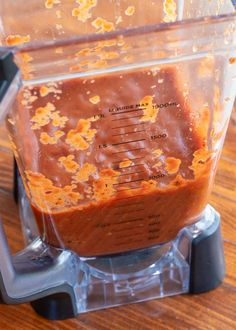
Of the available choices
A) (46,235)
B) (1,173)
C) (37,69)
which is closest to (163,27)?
(37,69)

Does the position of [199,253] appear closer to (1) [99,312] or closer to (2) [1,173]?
(1) [99,312]

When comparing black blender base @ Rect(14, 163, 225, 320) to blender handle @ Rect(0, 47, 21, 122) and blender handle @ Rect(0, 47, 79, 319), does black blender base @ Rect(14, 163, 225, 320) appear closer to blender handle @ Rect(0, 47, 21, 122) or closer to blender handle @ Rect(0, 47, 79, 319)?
blender handle @ Rect(0, 47, 79, 319)

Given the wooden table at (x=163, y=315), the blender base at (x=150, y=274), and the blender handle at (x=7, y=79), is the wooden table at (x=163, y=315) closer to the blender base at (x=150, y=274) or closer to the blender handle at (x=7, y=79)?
the blender base at (x=150, y=274)

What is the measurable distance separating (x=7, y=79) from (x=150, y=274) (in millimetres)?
311

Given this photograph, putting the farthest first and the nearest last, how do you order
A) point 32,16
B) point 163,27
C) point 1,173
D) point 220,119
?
point 1,173
point 32,16
point 220,119
point 163,27

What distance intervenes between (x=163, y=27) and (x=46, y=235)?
257 mm

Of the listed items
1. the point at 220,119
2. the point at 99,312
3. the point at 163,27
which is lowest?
the point at 99,312

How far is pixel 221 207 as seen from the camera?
72cm

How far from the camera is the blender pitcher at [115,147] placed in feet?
1.50

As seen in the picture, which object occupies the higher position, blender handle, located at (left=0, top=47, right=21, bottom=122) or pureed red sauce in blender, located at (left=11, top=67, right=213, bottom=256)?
blender handle, located at (left=0, top=47, right=21, bottom=122)

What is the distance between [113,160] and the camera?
0.52m

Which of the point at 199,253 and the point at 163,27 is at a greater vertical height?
the point at 163,27

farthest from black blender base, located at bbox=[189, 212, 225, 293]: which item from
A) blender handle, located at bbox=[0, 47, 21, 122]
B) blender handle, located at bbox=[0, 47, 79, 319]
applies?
blender handle, located at bbox=[0, 47, 21, 122]

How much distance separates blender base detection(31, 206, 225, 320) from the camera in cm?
61
